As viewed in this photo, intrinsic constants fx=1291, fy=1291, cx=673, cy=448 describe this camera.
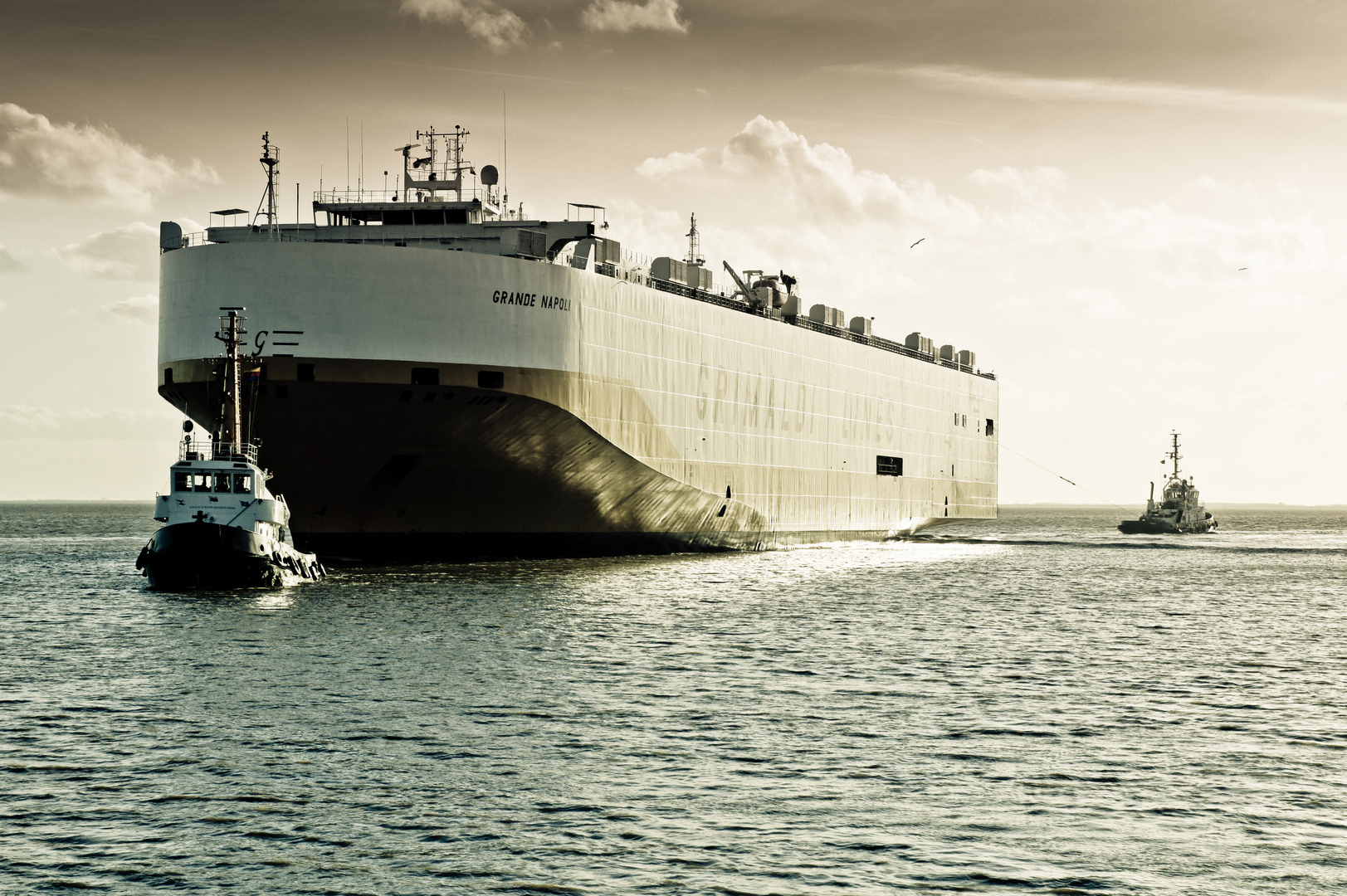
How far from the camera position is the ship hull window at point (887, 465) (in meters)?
73.2

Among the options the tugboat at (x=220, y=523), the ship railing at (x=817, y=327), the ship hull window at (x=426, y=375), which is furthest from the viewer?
the ship railing at (x=817, y=327)

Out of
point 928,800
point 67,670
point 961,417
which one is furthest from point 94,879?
point 961,417

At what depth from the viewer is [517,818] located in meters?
12.5

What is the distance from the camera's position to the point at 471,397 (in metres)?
41.0

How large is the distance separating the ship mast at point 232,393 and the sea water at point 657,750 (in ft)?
19.4

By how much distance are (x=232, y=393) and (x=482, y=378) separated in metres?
7.79

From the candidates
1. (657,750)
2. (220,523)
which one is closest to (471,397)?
(220,523)

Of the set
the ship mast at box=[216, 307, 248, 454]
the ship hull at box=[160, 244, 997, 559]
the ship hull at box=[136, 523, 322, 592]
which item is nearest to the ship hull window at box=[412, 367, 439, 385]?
the ship hull at box=[160, 244, 997, 559]

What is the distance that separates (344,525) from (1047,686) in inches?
1063

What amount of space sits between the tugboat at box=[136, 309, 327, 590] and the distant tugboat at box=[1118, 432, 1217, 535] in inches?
3785

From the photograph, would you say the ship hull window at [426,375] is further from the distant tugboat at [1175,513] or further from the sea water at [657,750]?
the distant tugboat at [1175,513]

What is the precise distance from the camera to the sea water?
36.6 ft

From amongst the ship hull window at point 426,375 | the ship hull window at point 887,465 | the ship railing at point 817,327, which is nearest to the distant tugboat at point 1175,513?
the ship railing at point 817,327

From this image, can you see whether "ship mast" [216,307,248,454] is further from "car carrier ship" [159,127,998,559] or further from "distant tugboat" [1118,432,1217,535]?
"distant tugboat" [1118,432,1217,535]
